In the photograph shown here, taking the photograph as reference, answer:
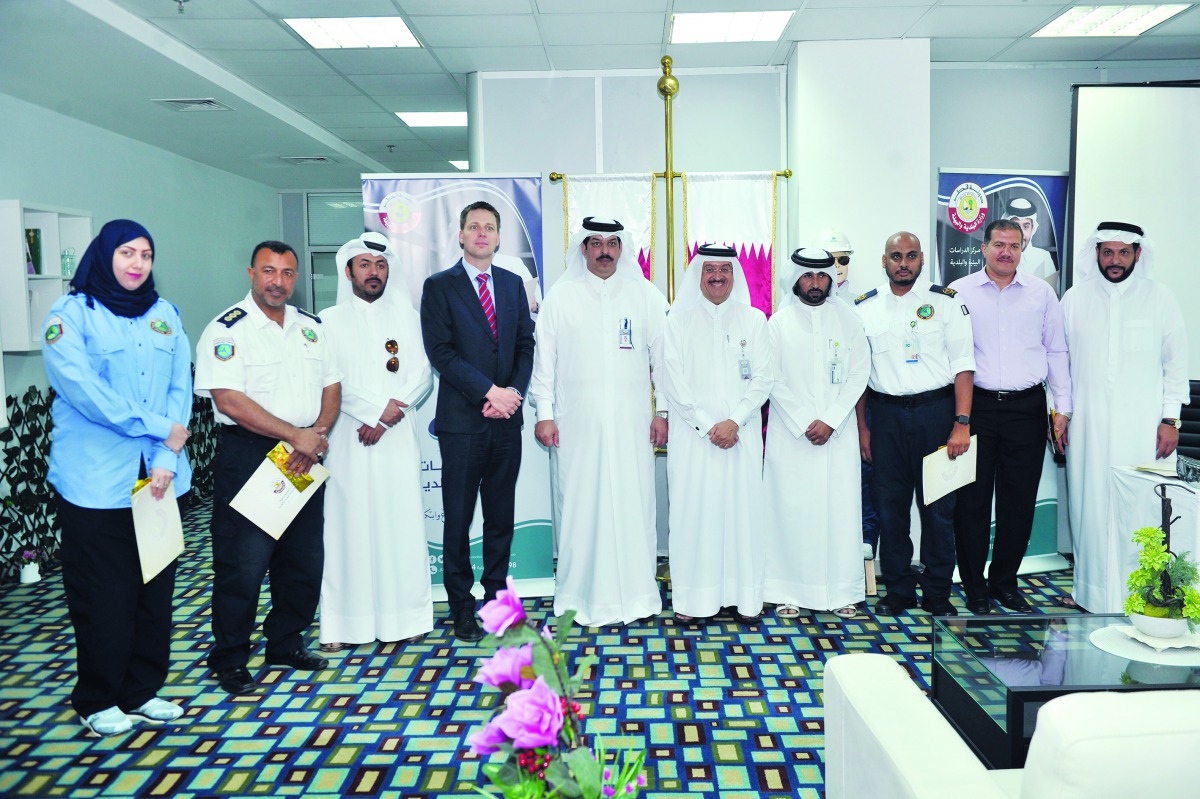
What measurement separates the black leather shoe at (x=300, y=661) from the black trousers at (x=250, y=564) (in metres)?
0.02

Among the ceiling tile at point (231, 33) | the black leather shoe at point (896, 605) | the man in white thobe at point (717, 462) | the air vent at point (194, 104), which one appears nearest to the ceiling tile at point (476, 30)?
the ceiling tile at point (231, 33)

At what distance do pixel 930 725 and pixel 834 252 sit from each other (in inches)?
155

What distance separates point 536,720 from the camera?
1.02 meters

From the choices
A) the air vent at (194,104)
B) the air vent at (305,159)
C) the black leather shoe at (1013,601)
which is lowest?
the black leather shoe at (1013,601)

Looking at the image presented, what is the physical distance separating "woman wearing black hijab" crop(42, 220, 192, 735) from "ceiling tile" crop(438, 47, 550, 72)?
3.00 m

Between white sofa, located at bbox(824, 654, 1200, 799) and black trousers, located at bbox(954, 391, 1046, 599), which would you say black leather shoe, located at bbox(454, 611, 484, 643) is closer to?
white sofa, located at bbox(824, 654, 1200, 799)

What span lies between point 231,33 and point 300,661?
3.66m

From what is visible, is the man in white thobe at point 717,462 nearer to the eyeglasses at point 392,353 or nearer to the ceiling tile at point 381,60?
the eyeglasses at point 392,353

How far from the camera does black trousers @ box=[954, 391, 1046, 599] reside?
4.23 meters

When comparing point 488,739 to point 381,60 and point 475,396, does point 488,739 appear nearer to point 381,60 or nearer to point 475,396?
point 475,396

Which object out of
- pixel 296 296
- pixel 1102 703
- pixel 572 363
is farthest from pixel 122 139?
pixel 1102 703

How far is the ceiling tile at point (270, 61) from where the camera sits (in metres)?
5.54

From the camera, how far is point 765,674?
3.56 meters

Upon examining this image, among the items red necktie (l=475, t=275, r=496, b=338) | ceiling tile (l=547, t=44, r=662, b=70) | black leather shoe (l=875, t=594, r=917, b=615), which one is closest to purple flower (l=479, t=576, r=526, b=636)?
red necktie (l=475, t=275, r=496, b=338)
